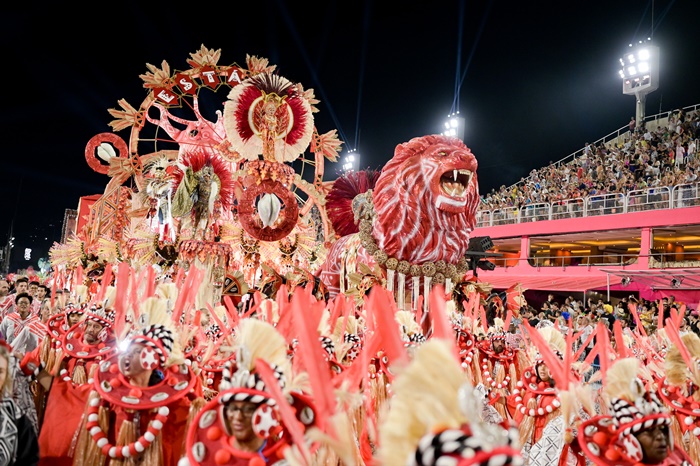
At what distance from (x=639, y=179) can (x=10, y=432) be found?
16015 mm

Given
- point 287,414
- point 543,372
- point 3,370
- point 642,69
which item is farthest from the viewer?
point 642,69

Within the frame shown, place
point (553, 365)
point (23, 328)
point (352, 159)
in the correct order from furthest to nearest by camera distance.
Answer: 1. point (352, 159)
2. point (23, 328)
3. point (553, 365)

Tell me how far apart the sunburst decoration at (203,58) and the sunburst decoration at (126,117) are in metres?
1.47

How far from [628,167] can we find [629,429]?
1520 cm

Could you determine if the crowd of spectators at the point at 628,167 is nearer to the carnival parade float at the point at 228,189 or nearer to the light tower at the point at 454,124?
the light tower at the point at 454,124

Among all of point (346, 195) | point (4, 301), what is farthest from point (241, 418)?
point (346, 195)

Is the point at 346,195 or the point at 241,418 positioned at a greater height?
the point at 346,195

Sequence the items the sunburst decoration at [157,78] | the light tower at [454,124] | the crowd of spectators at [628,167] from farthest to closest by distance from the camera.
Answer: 1. the light tower at [454,124]
2. the crowd of spectators at [628,167]
3. the sunburst decoration at [157,78]

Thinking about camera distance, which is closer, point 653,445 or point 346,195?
point 653,445

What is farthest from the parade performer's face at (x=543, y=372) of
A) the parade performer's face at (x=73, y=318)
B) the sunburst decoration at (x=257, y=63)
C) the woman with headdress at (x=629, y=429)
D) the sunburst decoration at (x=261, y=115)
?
the sunburst decoration at (x=257, y=63)

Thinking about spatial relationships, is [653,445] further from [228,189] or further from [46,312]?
[228,189]

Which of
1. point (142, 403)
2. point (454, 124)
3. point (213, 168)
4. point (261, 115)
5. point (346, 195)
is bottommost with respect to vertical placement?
point (142, 403)

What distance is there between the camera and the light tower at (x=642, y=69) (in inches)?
740

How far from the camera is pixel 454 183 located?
5.24m
